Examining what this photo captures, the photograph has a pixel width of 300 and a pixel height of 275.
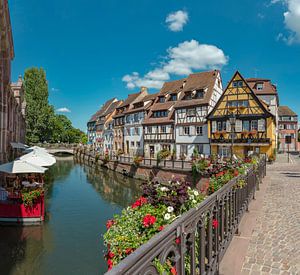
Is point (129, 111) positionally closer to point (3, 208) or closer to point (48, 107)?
point (48, 107)

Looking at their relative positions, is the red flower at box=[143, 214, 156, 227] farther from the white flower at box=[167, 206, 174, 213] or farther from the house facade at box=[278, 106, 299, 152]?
the house facade at box=[278, 106, 299, 152]

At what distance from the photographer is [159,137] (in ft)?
121

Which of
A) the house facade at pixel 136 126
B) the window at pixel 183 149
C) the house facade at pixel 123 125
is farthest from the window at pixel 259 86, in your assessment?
the house facade at pixel 123 125

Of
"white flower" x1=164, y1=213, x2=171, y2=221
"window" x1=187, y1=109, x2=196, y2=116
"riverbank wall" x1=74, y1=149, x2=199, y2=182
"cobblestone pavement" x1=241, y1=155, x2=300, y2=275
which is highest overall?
"window" x1=187, y1=109, x2=196, y2=116

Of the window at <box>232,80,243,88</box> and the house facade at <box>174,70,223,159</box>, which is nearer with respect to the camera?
the window at <box>232,80,243,88</box>

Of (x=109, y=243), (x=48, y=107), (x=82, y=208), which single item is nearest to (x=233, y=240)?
(x=109, y=243)

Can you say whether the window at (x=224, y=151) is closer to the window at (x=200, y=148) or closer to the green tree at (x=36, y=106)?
the window at (x=200, y=148)

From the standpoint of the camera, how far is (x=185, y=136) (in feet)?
110

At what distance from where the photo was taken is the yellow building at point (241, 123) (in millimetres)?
28250

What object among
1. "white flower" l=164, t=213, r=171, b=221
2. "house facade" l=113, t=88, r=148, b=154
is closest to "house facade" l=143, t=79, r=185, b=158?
"house facade" l=113, t=88, r=148, b=154

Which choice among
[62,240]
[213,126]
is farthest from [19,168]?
[213,126]

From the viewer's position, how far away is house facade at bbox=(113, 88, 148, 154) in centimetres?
4522

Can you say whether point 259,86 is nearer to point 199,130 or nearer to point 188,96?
point 188,96

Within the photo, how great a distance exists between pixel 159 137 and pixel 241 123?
1198 cm
